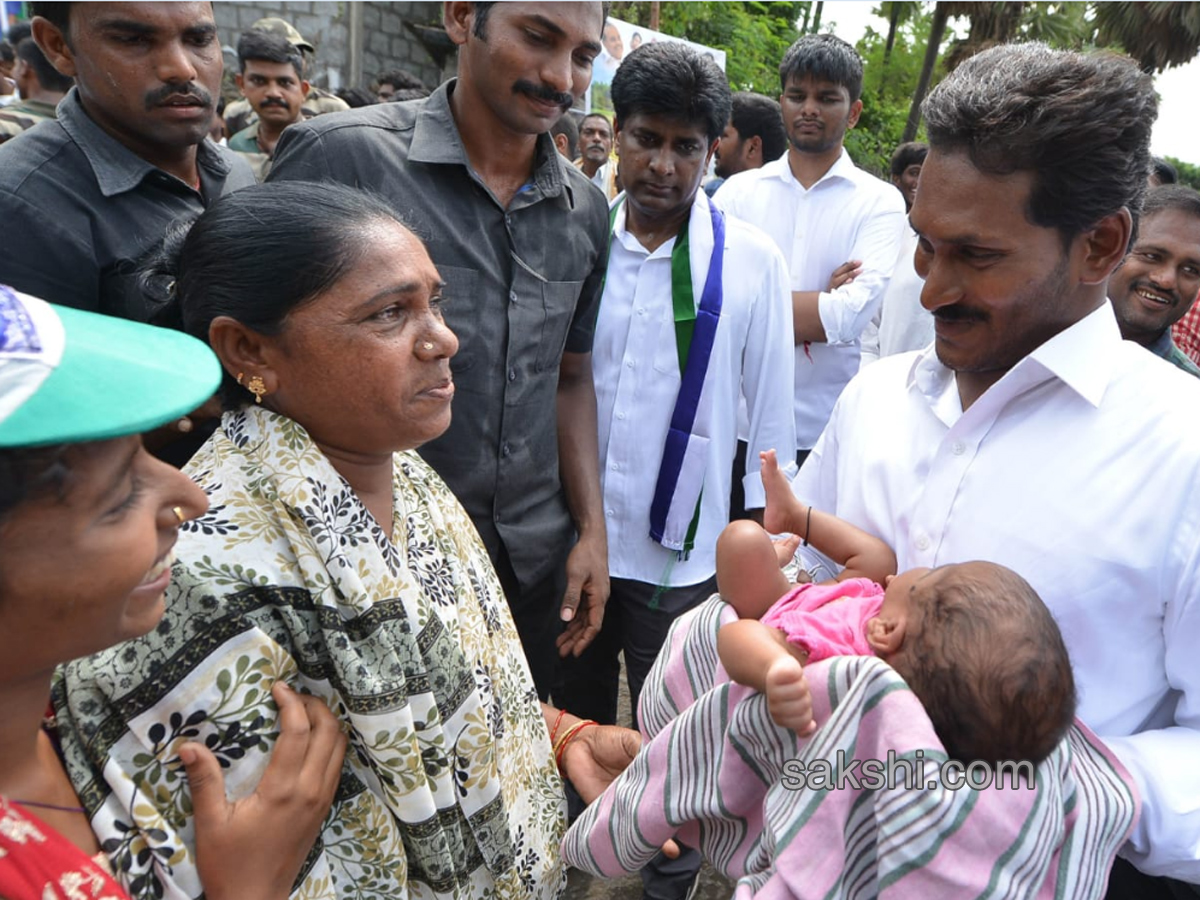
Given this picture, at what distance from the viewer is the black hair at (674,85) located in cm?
312

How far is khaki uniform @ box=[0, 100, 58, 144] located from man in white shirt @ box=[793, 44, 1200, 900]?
4.72 metres

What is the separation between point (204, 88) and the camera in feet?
7.94

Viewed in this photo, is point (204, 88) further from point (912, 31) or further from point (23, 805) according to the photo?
point (912, 31)

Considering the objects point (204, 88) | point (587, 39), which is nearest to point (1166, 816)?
point (587, 39)

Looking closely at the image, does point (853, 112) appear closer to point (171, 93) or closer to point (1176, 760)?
Answer: point (171, 93)

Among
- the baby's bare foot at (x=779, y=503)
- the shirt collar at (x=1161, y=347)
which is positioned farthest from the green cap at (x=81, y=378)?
the shirt collar at (x=1161, y=347)

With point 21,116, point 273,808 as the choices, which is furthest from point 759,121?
point 273,808

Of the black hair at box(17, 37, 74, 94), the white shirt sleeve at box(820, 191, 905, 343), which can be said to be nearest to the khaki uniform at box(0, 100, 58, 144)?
the black hair at box(17, 37, 74, 94)

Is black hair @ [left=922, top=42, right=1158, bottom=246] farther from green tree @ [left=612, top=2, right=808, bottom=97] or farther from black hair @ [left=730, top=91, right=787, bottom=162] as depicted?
green tree @ [left=612, top=2, right=808, bottom=97]

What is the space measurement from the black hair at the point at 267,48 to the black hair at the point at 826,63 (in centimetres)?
307

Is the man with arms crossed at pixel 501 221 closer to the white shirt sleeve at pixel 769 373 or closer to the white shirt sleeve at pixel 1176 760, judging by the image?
the white shirt sleeve at pixel 769 373

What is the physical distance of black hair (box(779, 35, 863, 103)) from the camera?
4.76 m

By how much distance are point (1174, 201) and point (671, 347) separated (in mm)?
2189

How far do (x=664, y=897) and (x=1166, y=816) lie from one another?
5.84ft
